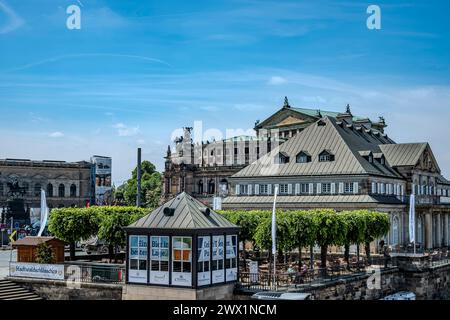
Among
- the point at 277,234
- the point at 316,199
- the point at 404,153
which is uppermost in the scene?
the point at 404,153

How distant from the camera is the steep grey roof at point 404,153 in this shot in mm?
69500

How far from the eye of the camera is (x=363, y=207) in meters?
60.6

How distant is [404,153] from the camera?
70.3 meters

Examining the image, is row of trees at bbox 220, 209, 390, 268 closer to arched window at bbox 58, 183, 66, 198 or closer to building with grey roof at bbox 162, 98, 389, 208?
building with grey roof at bbox 162, 98, 389, 208

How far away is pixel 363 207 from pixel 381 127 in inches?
1867

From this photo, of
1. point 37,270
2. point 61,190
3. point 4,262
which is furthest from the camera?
point 61,190

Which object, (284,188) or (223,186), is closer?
(284,188)

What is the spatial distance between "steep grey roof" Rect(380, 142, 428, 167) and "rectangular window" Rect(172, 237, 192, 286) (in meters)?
41.5

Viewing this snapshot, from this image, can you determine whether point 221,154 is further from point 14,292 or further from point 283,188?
point 14,292

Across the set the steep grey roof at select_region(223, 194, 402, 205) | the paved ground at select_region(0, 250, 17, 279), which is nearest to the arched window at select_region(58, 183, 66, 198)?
the paved ground at select_region(0, 250, 17, 279)

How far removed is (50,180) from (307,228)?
76903 mm

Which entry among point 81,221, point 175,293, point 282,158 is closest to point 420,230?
point 282,158

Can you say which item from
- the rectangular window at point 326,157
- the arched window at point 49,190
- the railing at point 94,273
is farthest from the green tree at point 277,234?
the arched window at point 49,190
